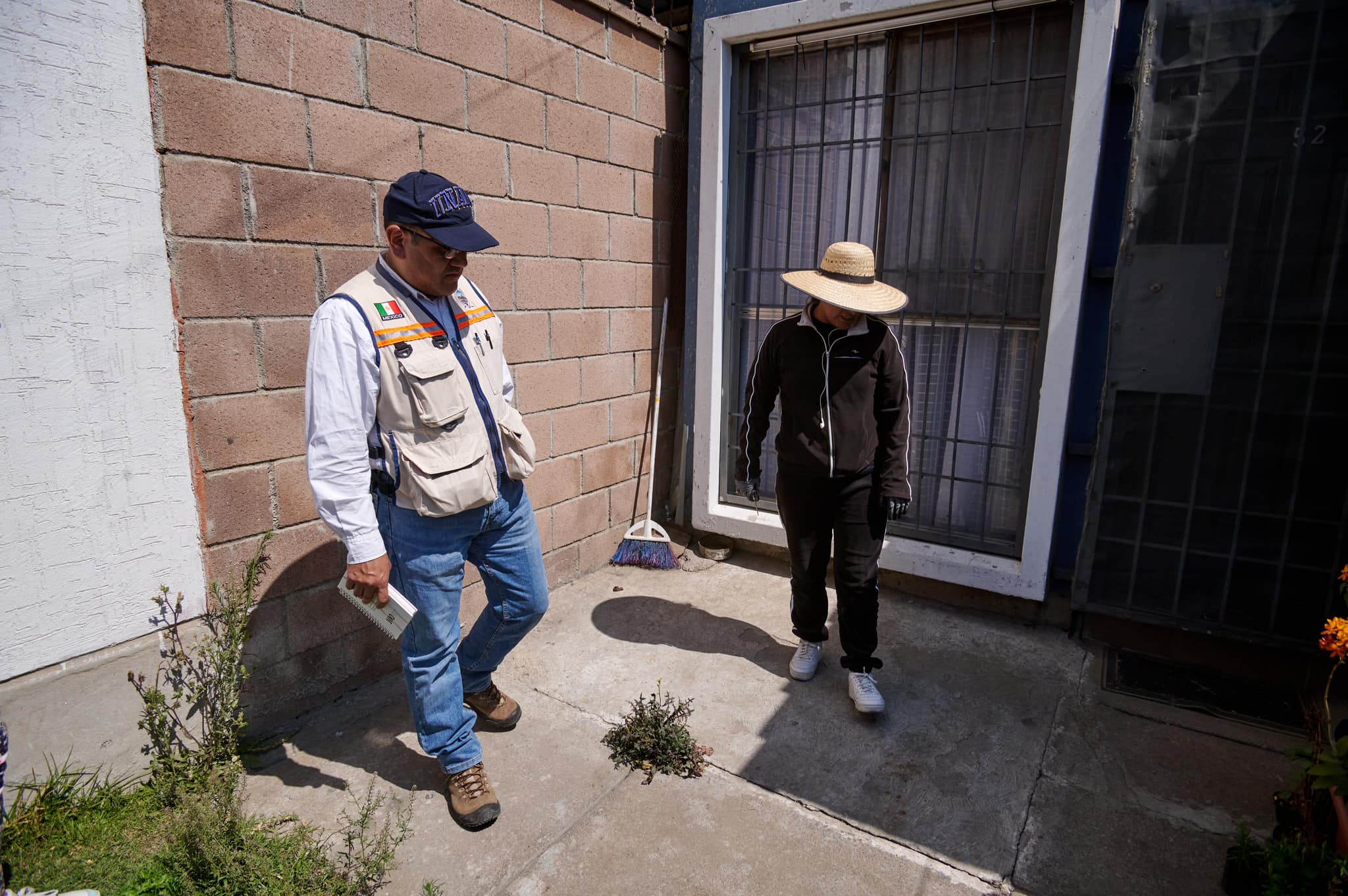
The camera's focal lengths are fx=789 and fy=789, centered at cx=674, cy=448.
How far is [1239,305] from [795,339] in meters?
1.84

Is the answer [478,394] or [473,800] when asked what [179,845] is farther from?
[478,394]

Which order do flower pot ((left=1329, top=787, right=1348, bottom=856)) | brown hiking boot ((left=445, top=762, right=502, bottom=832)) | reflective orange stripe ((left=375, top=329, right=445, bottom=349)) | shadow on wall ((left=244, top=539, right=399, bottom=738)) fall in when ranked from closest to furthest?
1. flower pot ((left=1329, top=787, right=1348, bottom=856))
2. reflective orange stripe ((left=375, top=329, right=445, bottom=349))
3. brown hiking boot ((left=445, top=762, right=502, bottom=832))
4. shadow on wall ((left=244, top=539, right=399, bottom=738))

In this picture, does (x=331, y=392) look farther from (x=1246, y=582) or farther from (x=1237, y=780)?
(x=1246, y=582)

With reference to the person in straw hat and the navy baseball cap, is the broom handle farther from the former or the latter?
the navy baseball cap

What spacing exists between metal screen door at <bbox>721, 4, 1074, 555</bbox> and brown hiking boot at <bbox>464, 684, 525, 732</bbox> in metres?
2.32

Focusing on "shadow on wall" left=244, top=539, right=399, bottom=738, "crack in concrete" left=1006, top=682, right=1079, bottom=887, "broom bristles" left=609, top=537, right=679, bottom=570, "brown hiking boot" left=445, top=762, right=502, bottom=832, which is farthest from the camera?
"broom bristles" left=609, top=537, right=679, bottom=570

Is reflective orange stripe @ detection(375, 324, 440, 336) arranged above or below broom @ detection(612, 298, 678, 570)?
above

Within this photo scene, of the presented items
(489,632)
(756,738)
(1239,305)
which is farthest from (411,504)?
(1239,305)

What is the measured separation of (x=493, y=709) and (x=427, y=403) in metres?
1.36

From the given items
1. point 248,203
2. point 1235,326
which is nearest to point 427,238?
point 248,203

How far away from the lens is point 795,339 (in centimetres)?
320

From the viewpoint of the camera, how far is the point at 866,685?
3.24 meters

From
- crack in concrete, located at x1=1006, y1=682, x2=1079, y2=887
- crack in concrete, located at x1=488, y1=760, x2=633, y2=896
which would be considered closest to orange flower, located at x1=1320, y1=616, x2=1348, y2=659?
crack in concrete, located at x1=1006, y1=682, x2=1079, y2=887

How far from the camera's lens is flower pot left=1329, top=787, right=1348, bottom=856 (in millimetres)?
2020
